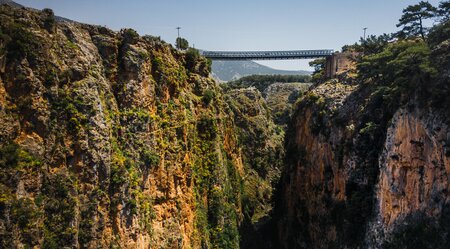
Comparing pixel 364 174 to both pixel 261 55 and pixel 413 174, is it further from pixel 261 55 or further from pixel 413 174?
pixel 261 55

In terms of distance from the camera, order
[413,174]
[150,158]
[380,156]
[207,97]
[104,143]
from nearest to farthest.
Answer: [104,143]
[413,174]
[380,156]
[150,158]
[207,97]

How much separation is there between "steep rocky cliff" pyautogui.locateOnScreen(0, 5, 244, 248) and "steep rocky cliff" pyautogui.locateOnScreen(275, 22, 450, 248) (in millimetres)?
13119

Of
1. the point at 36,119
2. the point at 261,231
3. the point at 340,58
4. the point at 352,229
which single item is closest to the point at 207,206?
the point at 352,229

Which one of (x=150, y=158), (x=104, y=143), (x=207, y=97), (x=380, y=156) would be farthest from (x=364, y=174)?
(x=104, y=143)

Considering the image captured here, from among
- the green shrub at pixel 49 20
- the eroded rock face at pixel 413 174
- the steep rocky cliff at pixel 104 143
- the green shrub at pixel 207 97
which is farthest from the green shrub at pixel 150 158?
the eroded rock face at pixel 413 174

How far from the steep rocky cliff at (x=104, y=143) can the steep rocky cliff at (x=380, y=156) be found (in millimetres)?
13119

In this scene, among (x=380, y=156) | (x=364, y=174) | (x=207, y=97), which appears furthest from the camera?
A: (x=207, y=97)

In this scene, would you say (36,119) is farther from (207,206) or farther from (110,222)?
(207,206)

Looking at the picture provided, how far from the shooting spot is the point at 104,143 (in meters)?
37.2

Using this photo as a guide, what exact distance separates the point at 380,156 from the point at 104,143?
2836cm

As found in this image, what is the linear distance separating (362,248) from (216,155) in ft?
72.9

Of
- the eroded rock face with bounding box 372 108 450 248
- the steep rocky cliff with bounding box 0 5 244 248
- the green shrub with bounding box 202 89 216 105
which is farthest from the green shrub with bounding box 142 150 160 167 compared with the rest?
the eroded rock face with bounding box 372 108 450 248

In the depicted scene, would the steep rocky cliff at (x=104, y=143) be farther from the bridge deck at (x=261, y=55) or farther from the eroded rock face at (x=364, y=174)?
the bridge deck at (x=261, y=55)

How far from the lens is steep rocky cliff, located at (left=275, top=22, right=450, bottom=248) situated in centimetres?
3681
